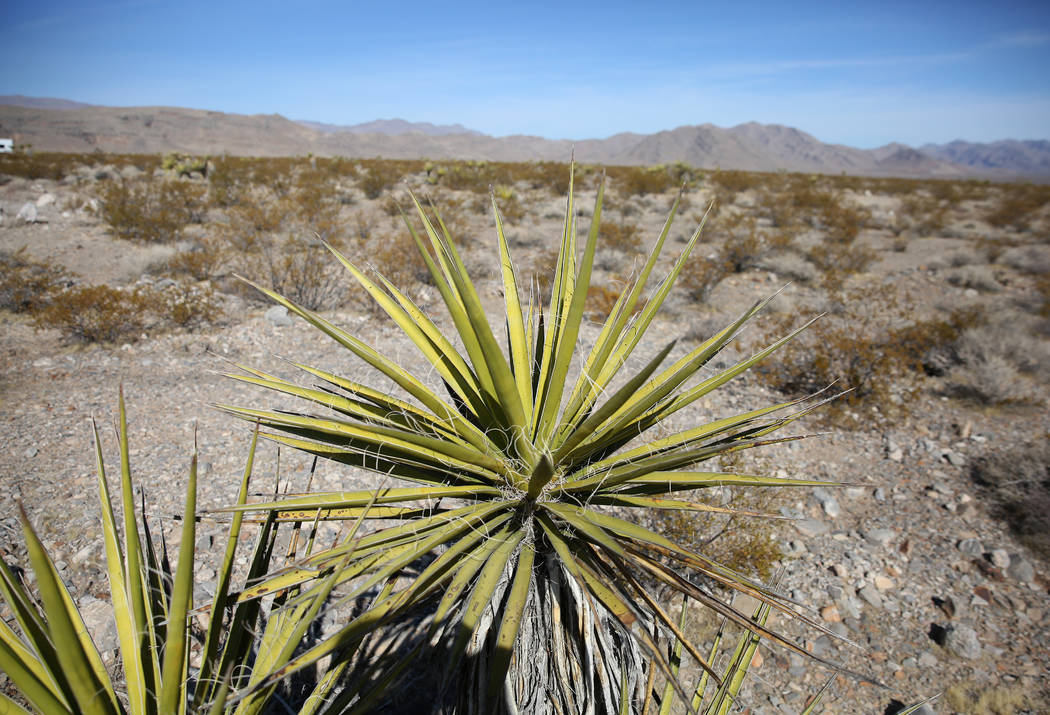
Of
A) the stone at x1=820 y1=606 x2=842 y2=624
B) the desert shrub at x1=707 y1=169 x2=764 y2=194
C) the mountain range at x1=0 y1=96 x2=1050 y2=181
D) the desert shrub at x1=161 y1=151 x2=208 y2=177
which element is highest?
the mountain range at x1=0 y1=96 x2=1050 y2=181

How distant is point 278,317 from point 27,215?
1012cm

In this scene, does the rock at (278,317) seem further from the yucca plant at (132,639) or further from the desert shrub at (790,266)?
the desert shrub at (790,266)

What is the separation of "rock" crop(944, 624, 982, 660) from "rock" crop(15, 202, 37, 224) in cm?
1739

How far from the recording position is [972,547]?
372 centimetres

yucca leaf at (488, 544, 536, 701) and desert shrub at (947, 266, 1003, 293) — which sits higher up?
desert shrub at (947, 266, 1003, 293)

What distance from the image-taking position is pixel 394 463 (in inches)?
76.9

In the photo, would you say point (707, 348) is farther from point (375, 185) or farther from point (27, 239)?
point (375, 185)

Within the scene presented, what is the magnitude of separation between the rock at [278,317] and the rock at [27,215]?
9.65 metres

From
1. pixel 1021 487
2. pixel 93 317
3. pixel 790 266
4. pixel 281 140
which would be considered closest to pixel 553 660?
pixel 1021 487

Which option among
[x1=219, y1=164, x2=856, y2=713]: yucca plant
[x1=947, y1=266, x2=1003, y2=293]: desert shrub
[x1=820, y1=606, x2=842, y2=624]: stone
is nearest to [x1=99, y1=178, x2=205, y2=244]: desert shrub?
[x1=219, y1=164, x2=856, y2=713]: yucca plant

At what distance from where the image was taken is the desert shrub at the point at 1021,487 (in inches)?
150

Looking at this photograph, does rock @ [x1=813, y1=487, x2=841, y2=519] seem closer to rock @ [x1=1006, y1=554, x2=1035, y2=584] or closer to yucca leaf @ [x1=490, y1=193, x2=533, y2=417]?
rock @ [x1=1006, y1=554, x2=1035, y2=584]

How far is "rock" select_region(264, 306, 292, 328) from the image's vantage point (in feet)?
22.3

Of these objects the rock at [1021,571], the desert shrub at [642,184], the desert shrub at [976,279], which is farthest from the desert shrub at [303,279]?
the desert shrub at [642,184]
